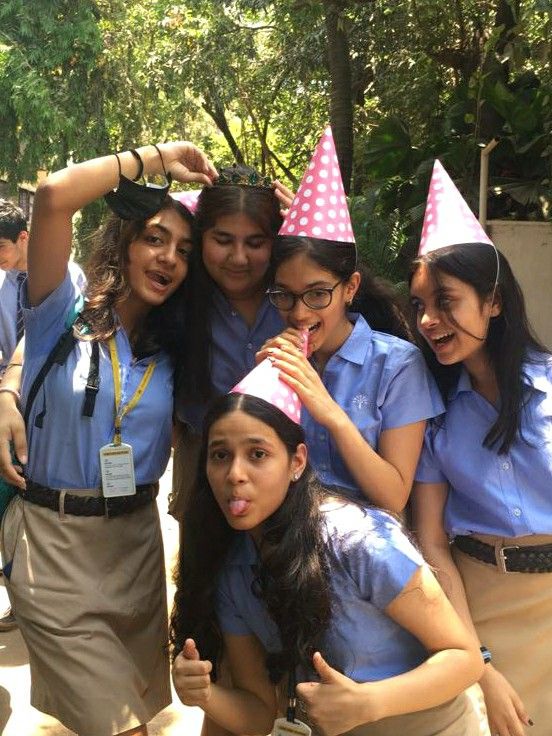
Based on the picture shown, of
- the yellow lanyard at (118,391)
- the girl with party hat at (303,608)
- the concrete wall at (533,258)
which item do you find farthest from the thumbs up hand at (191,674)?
the concrete wall at (533,258)

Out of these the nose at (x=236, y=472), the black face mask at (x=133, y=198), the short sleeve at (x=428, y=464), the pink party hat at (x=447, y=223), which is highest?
the black face mask at (x=133, y=198)

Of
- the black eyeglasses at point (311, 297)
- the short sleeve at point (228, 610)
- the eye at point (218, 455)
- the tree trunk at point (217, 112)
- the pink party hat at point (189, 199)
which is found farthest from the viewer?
the tree trunk at point (217, 112)

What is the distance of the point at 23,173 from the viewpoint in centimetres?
1348

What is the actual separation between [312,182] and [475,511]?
0.98 m

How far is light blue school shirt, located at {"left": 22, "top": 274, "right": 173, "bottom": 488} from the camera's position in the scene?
2.42 metres

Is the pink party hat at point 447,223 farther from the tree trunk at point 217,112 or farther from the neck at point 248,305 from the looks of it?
the tree trunk at point 217,112

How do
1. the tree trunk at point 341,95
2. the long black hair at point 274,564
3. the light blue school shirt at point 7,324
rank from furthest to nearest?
1. the tree trunk at point 341,95
2. the light blue school shirt at point 7,324
3. the long black hair at point 274,564

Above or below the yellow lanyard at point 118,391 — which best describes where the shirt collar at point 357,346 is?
above

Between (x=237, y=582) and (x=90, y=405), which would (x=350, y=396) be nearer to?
(x=237, y=582)

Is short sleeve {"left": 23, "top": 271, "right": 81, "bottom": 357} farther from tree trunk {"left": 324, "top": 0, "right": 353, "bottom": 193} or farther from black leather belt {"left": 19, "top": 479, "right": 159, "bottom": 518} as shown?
tree trunk {"left": 324, "top": 0, "right": 353, "bottom": 193}

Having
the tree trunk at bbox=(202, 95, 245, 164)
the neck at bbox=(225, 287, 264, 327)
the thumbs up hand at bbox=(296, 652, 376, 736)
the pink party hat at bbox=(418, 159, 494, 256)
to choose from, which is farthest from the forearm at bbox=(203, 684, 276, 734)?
the tree trunk at bbox=(202, 95, 245, 164)

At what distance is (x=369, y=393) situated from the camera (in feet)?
7.64

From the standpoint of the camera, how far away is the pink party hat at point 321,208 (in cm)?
233

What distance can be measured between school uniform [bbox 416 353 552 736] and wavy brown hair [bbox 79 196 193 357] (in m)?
0.83
